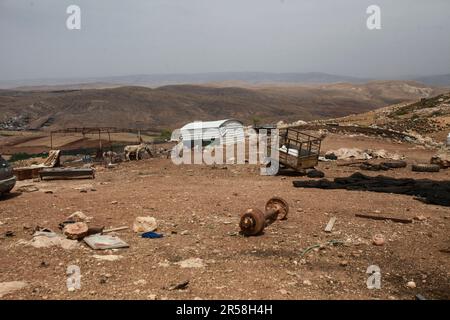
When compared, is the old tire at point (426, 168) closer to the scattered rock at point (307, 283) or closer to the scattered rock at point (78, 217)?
the scattered rock at point (307, 283)

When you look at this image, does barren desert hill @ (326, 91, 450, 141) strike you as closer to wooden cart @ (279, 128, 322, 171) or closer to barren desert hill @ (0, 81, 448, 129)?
wooden cart @ (279, 128, 322, 171)

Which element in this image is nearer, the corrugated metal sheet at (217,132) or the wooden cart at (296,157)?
the wooden cart at (296,157)

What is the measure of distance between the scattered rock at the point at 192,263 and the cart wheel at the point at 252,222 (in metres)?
1.17

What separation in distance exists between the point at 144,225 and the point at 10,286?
2.61 metres

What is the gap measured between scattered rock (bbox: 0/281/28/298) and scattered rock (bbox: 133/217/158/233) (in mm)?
2355

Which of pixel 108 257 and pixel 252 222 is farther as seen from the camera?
pixel 252 222

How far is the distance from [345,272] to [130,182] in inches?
345

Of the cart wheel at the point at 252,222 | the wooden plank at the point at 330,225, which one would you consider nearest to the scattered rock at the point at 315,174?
the wooden plank at the point at 330,225

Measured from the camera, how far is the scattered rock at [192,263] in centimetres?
578

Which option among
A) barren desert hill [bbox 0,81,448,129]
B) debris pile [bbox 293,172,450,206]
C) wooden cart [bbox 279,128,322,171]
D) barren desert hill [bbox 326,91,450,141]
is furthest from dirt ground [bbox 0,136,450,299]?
barren desert hill [bbox 0,81,448,129]

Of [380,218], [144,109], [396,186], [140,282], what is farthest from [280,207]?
[144,109]

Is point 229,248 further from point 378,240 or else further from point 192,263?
point 378,240

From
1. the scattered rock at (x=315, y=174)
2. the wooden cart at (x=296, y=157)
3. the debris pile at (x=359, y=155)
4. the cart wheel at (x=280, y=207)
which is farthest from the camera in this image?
the debris pile at (x=359, y=155)

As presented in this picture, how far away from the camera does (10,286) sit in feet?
16.8
